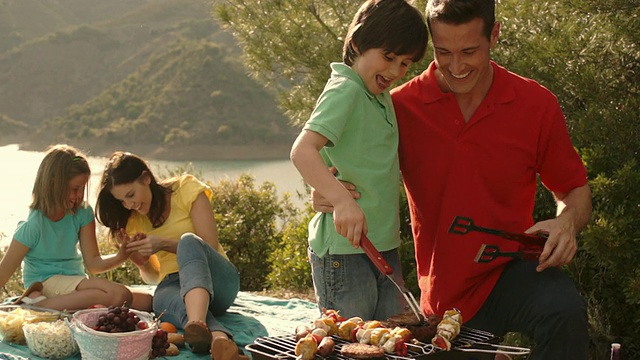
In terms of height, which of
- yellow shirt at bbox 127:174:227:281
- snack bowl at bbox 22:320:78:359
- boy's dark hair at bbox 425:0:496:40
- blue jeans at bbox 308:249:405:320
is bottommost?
snack bowl at bbox 22:320:78:359

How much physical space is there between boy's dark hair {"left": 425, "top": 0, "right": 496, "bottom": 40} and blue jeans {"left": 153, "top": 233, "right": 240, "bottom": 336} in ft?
5.41

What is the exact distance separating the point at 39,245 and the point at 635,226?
286 centimetres

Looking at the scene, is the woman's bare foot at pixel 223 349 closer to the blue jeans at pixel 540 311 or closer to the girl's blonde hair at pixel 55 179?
the blue jeans at pixel 540 311

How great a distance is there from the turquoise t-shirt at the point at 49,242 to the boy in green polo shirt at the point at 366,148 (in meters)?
1.97

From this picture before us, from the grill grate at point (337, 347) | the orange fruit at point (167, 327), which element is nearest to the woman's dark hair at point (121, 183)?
the orange fruit at point (167, 327)

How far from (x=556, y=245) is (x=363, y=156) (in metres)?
0.67

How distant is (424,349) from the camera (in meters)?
2.33

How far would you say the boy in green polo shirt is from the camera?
9.15 ft

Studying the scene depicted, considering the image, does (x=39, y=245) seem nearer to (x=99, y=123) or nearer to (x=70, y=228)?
(x=70, y=228)

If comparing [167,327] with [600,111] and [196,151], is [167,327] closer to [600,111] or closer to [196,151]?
[600,111]

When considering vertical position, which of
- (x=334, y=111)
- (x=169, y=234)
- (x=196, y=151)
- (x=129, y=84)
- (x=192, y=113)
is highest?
(x=129, y=84)

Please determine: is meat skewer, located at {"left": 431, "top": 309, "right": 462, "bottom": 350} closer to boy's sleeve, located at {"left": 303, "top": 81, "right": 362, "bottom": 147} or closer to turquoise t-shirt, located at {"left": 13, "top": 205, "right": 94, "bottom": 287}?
boy's sleeve, located at {"left": 303, "top": 81, "right": 362, "bottom": 147}

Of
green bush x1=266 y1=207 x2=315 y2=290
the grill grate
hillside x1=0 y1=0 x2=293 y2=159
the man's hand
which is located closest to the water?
hillside x1=0 y1=0 x2=293 y2=159

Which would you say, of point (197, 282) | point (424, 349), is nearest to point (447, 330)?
point (424, 349)
